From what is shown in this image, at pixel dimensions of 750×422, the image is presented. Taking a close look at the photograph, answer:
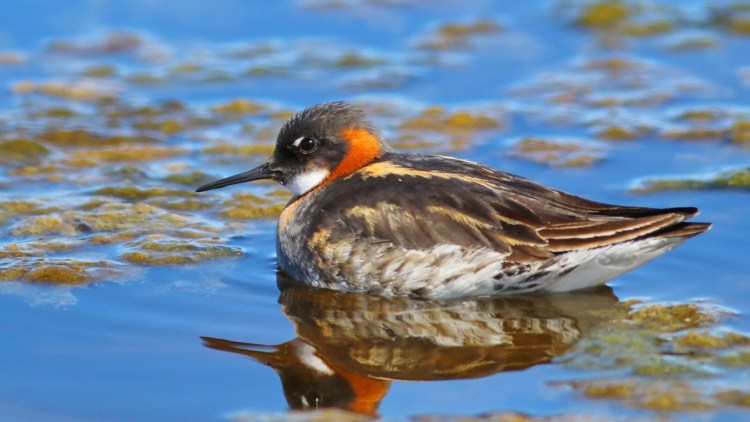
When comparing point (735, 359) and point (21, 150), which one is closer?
point (735, 359)

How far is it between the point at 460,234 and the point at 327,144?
1195 mm

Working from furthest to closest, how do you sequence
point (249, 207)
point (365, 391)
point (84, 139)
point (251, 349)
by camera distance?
point (84, 139) < point (249, 207) < point (251, 349) < point (365, 391)

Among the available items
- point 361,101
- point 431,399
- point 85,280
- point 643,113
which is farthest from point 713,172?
point 85,280

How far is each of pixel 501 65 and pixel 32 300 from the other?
5935mm

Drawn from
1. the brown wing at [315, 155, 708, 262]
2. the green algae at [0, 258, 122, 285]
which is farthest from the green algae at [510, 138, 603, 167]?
the green algae at [0, 258, 122, 285]

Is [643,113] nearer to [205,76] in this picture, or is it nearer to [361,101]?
[361,101]

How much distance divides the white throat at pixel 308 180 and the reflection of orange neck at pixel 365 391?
182cm

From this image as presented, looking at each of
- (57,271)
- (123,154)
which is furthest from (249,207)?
(57,271)

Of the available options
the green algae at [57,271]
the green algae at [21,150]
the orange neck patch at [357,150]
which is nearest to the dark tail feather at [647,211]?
the orange neck patch at [357,150]

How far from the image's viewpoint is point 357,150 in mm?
7434

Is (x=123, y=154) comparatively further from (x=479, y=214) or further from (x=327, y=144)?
(x=479, y=214)

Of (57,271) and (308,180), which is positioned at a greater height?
(308,180)

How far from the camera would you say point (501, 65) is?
448 inches

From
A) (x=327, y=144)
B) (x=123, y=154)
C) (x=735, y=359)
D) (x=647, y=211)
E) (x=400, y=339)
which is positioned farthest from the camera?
(x=123, y=154)
